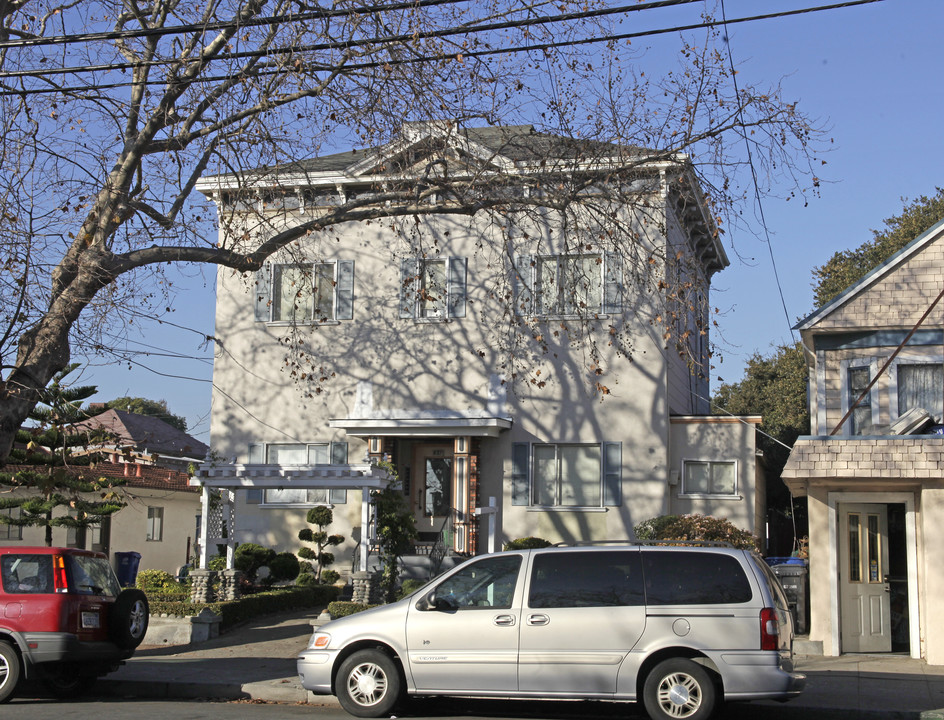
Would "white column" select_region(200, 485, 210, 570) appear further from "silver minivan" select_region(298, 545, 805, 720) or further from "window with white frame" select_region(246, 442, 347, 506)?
"silver minivan" select_region(298, 545, 805, 720)

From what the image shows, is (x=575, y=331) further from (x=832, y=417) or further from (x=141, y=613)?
(x=141, y=613)

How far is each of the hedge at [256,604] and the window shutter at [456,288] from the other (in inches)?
252

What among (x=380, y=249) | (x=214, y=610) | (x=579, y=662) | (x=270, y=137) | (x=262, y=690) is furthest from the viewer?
(x=380, y=249)

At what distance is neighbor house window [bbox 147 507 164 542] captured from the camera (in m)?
35.4

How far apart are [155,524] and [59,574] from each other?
82.3 feet

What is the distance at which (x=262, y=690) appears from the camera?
39.5 ft

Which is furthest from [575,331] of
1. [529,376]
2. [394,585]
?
[394,585]

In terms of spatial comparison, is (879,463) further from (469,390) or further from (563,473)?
(469,390)

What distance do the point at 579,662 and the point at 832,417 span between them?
30.1 ft

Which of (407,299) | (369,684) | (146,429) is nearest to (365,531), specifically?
(407,299)

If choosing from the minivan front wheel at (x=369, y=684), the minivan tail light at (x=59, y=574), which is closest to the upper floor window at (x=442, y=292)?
the minivan tail light at (x=59, y=574)

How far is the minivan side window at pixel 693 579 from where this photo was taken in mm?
9719

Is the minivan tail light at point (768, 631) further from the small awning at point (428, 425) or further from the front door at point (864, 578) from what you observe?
the small awning at point (428, 425)

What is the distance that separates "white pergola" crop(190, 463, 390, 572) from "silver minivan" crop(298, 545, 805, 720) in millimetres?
7541
